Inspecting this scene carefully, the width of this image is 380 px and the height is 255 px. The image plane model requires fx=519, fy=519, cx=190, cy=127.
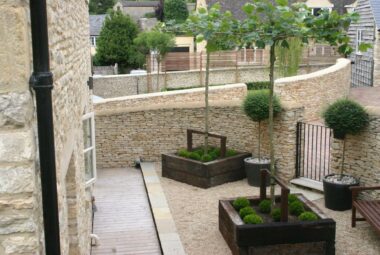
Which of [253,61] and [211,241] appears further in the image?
[253,61]

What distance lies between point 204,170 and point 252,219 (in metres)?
3.98

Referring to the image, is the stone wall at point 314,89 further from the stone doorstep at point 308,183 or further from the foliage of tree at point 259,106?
the stone doorstep at point 308,183

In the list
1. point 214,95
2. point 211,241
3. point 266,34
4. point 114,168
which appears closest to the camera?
point 266,34

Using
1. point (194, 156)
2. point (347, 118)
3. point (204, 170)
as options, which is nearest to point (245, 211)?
point (347, 118)

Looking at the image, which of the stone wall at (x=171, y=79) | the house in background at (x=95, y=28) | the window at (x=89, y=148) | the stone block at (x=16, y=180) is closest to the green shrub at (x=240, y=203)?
the window at (x=89, y=148)

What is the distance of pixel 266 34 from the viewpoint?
770cm

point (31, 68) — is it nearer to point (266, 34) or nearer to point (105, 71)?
point (266, 34)

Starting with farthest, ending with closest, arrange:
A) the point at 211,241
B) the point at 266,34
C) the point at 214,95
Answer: the point at 214,95 < the point at 211,241 < the point at 266,34

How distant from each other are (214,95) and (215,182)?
17.4ft

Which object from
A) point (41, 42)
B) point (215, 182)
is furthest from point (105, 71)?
point (41, 42)

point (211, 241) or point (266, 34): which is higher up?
point (266, 34)

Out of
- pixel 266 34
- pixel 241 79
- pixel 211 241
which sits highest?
pixel 266 34

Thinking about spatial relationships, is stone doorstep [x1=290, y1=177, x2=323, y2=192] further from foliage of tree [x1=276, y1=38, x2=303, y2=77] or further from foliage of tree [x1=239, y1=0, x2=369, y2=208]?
foliage of tree [x1=276, y1=38, x2=303, y2=77]

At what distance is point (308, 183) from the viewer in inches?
450
